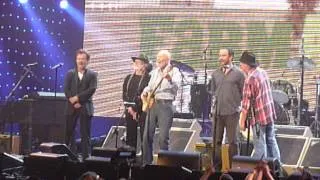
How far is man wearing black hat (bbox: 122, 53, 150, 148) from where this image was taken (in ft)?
37.2

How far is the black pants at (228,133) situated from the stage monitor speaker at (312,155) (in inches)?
49.3

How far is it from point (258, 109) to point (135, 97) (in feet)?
7.60

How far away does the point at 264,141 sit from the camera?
10156mm

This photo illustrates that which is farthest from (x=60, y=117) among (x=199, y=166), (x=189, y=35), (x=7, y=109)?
(x=199, y=166)

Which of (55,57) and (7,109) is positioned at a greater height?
(55,57)

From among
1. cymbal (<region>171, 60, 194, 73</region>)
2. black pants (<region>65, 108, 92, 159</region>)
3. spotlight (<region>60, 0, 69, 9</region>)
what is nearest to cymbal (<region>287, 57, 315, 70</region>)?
cymbal (<region>171, 60, 194, 73</region>)

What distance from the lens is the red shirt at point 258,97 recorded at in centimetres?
1011

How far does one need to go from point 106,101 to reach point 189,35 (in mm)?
2456

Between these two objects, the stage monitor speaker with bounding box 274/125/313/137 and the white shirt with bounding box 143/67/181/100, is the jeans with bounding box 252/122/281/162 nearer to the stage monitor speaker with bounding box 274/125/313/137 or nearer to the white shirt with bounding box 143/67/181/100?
the white shirt with bounding box 143/67/181/100

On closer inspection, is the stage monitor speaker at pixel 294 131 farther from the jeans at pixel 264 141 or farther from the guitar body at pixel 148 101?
the guitar body at pixel 148 101

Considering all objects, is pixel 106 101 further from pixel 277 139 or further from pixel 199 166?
pixel 199 166

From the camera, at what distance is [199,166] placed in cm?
851

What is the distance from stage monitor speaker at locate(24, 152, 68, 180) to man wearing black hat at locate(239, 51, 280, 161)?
10.7ft

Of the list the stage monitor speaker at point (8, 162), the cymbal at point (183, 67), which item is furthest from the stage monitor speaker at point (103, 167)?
the cymbal at point (183, 67)
